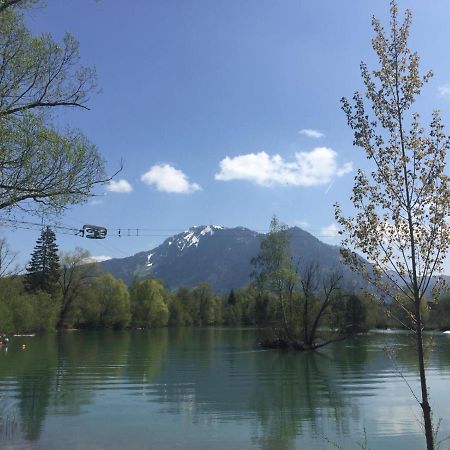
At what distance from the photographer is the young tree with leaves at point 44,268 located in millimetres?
84812

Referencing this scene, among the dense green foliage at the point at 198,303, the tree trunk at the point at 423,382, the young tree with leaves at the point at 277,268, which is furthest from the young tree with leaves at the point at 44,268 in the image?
the tree trunk at the point at 423,382

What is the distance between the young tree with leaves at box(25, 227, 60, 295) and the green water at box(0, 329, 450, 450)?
5338 cm

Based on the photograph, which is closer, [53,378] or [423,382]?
[423,382]

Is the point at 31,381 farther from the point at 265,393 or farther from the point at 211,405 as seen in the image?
the point at 265,393

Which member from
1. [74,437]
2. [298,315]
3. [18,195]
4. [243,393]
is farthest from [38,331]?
[18,195]

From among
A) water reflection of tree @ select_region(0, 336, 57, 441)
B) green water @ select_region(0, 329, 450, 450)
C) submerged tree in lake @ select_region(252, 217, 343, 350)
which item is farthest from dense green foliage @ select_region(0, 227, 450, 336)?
water reflection of tree @ select_region(0, 336, 57, 441)

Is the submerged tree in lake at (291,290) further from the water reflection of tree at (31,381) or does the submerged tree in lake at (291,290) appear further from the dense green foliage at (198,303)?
the water reflection of tree at (31,381)

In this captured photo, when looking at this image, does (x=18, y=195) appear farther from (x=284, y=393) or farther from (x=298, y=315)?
(x=298, y=315)

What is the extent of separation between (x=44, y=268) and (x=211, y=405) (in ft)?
246

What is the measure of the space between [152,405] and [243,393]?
482cm

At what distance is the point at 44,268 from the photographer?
284ft

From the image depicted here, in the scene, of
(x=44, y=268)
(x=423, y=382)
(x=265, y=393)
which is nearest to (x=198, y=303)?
(x=44, y=268)

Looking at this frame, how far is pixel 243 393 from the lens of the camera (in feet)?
71.1

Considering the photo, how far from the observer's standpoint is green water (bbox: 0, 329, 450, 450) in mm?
13445
